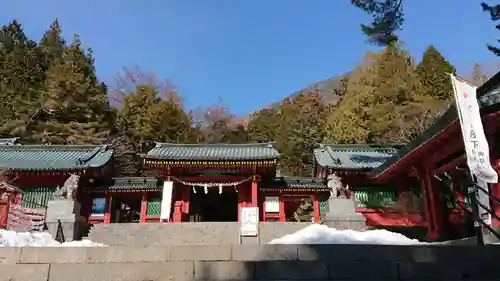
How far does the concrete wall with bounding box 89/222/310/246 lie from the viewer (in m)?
16.1

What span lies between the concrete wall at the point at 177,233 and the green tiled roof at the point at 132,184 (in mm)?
3910

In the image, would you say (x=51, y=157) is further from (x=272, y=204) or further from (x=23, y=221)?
(x=272, y=204)

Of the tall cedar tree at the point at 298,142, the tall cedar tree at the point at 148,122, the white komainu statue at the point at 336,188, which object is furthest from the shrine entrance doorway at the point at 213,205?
the tall cedar tree at the point at 148,122

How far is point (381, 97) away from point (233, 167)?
17322mm

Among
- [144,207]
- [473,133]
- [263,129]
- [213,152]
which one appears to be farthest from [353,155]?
[263,129]

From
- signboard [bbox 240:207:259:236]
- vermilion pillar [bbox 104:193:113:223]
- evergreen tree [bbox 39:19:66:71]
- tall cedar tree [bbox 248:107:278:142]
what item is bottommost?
signboard [bbox 240:207:259:236]

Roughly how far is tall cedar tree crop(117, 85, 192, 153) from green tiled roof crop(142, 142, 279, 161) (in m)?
14.3

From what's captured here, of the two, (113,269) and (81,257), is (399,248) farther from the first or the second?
(81,257)

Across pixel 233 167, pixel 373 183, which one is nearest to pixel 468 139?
pixel 373 183

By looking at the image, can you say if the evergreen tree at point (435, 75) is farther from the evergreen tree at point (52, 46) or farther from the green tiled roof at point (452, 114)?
the evergreen tree at point (52, 46)

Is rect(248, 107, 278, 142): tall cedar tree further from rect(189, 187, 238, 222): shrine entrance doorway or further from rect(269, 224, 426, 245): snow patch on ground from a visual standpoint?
rect(269, 224, 426, 245): snow patch on ground

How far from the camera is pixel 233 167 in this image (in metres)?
20.9

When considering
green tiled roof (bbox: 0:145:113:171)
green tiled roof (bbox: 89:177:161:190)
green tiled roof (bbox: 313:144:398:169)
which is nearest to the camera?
green tiled roof (bbox: 313:144:398:169)

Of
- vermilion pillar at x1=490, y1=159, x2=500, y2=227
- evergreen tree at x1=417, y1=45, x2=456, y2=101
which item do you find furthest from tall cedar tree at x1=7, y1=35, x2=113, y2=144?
vermilion pillar at x1=490, y1=159, x2=500, y2=227
